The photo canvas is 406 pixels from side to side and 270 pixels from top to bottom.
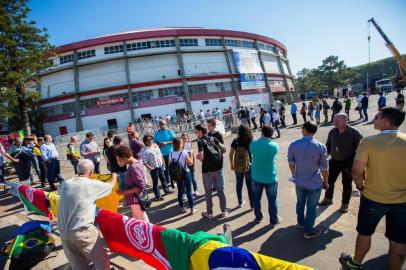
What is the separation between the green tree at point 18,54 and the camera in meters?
17.3

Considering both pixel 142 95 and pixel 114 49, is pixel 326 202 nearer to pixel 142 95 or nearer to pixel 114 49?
pixel 142 95

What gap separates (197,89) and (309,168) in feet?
111

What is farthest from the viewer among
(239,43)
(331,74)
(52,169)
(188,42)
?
(331,74)

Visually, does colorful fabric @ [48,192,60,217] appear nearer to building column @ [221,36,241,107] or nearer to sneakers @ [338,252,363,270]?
sneakers @ [338,252,363,270]

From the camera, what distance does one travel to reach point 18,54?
726 inches

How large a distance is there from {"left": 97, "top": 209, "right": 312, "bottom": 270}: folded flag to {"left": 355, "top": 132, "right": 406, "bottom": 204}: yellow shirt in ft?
5.13

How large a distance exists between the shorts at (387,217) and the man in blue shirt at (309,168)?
93 cm

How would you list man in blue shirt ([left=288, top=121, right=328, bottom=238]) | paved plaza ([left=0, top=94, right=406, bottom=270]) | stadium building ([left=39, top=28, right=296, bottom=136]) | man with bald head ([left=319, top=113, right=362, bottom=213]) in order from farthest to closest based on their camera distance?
stadium building ([left=39, top=28, right=296, bottom=136]) < man with bald head ([left=319, top=113, right=362, bottom=213]) < man in blue shirt ([left=288, top=121, right=328, bottom=238]) < paved plaza ([left=0, top=94, right=406, bottom=270])

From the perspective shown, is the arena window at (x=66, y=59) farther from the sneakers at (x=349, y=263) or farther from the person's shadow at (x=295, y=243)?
the sneakers at (x=349, y=263)

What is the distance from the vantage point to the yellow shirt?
2549 mm

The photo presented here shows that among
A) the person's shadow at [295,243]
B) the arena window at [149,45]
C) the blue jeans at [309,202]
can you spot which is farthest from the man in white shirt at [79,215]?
the arena window at [149,45]

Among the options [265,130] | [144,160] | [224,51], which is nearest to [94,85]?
[224,51]

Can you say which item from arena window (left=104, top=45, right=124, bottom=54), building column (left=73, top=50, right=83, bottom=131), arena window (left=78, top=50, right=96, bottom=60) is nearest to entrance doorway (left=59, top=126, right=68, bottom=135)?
building column (left=73, top=50, right=83, bottom=131)

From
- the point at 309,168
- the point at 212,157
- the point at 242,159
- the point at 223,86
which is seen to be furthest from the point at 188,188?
the point at 223,86
